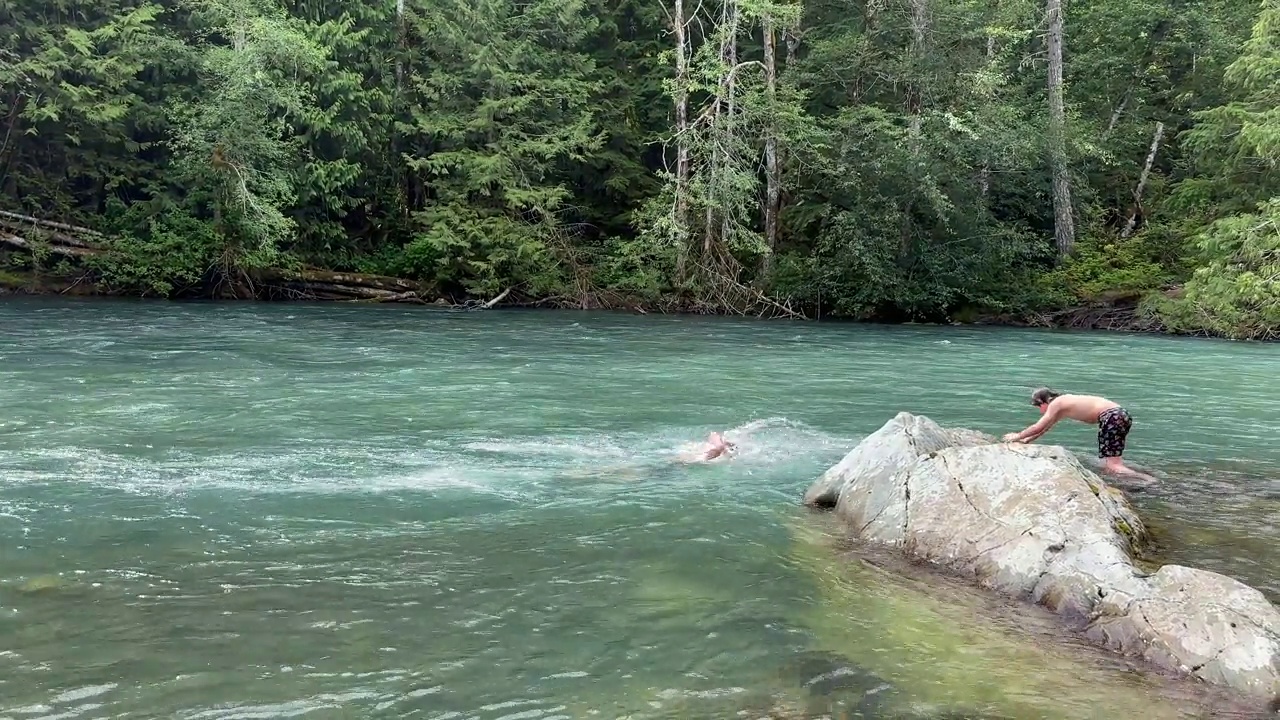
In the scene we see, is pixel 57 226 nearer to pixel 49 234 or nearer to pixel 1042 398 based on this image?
pixel 49 234

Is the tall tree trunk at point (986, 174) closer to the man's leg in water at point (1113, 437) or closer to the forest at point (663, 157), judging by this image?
the forest at point (663, 157)

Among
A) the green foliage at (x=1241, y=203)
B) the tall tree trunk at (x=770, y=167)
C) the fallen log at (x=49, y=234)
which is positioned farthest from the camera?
the tall tree trunk at (x=770, y=167)

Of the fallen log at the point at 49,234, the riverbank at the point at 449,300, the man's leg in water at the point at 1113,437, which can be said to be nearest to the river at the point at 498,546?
the man's leg in water at the point at 1113,437

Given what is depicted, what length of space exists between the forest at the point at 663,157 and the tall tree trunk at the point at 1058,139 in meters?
0.08

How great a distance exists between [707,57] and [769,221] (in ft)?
17.3

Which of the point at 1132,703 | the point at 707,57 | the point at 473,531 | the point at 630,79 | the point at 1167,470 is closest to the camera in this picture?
the point at 1132,703

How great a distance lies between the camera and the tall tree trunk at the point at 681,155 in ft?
91.0

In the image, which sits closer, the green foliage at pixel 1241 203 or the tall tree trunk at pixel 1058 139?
the green foliage at pixel 1241 203

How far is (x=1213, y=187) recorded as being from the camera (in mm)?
26344

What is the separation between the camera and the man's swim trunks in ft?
30.2

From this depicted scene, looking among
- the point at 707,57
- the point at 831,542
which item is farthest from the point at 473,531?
the point at 707,57

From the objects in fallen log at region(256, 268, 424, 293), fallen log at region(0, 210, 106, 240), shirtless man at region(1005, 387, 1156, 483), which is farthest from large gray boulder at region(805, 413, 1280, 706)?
fallen log at region(0, 210, 106, 240)

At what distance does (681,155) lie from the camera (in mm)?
28500

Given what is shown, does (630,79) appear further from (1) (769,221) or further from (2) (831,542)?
(2) (831,542)
